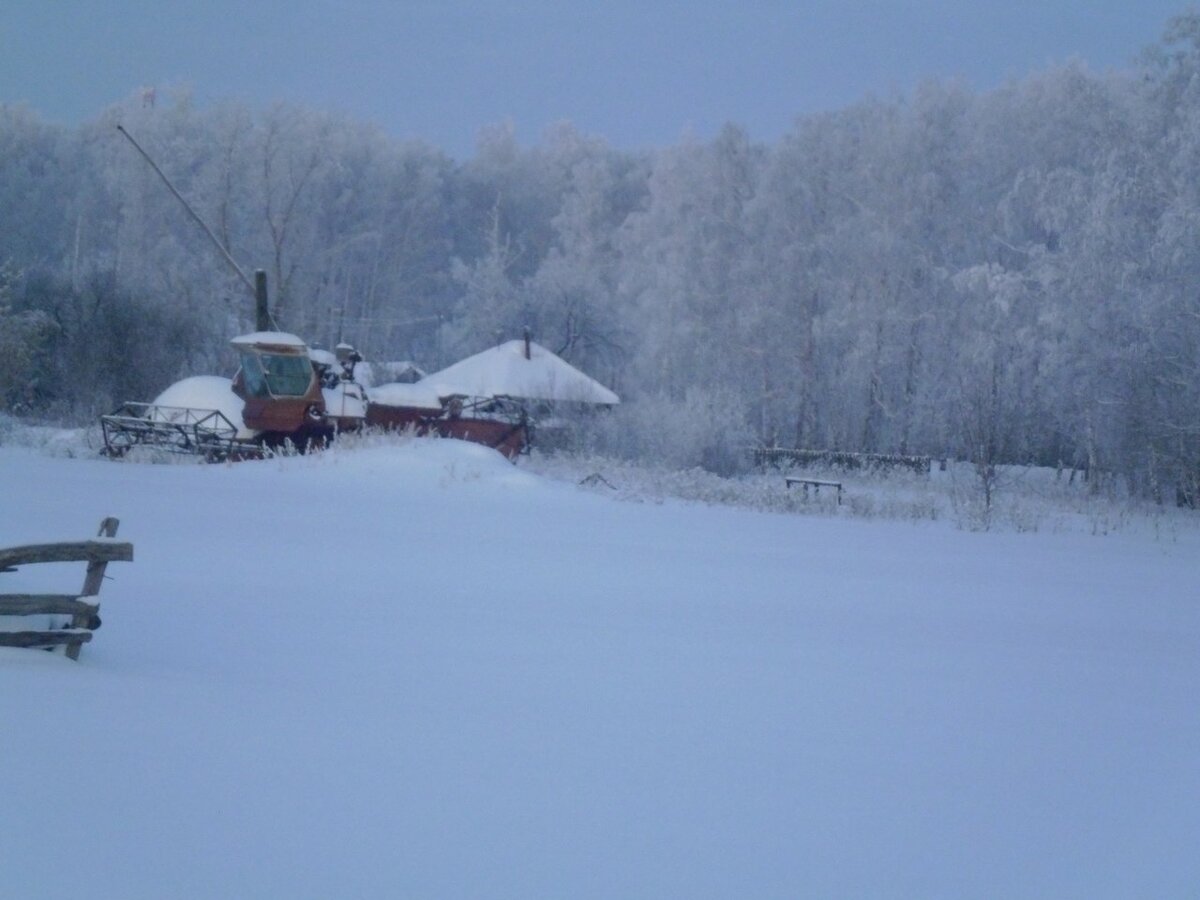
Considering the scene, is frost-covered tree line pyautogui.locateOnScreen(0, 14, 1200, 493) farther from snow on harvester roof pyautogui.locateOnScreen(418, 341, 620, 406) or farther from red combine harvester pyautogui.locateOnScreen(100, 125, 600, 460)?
red combine harvester pyautogui.locateOnScreen(100, 125, 600, 460)

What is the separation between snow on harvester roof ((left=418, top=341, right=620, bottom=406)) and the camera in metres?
37.2

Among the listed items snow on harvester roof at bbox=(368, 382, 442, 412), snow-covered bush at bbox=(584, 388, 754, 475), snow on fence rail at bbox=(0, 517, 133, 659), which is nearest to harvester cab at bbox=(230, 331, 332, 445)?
snow on harvester roof at bbox=(368, 382, 442, 412)

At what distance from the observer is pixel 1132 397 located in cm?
2733

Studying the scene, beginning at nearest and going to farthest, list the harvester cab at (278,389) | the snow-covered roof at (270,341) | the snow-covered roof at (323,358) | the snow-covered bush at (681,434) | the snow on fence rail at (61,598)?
the snow on fence rail at (61,598), the harvester cab at (278,389), the snow-covered roof at (270,341), the snow-covered bush at (681,434), the snow-covered roof at (323,358)

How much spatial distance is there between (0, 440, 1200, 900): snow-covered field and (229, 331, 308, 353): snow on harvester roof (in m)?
16.4

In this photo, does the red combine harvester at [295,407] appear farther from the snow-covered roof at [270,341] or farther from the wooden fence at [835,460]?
the wooden fence at [835,460]

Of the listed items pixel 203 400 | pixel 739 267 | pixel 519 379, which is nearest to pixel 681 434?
pixel 519 379

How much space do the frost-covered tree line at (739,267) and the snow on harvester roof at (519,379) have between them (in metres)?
1.82

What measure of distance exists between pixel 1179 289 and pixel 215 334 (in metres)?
37.1

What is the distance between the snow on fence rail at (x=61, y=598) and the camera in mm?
6316

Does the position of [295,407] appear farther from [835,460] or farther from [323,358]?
[835,460]

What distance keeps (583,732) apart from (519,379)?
31.5m

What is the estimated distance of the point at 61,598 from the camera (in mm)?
6387

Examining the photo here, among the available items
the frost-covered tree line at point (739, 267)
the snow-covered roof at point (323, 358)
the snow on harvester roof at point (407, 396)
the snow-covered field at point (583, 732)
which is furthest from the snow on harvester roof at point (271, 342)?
the snow-covered field at point (583, 732)
